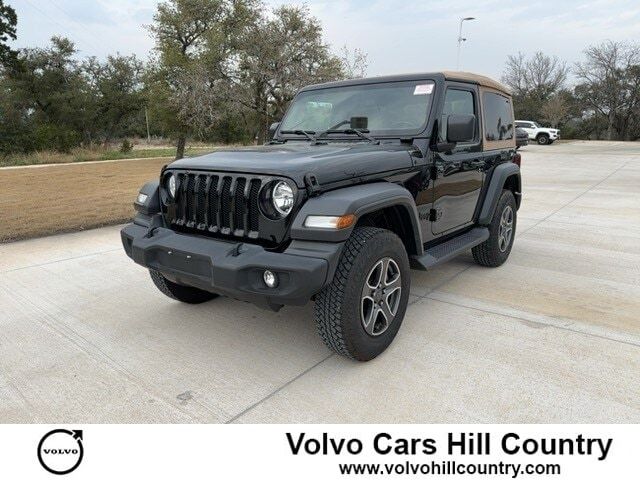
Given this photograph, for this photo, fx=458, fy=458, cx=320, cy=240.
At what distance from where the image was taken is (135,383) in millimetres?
2674

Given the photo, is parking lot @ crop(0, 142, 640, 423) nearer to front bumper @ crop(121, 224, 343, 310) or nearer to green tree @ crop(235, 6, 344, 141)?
front bumper @ crop(121, 224, 343, 310)

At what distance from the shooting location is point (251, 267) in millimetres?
2408

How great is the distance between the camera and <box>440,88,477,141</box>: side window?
3.54 metres

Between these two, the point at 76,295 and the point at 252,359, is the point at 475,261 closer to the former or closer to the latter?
the point at 252,359

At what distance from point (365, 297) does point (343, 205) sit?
1.99ft

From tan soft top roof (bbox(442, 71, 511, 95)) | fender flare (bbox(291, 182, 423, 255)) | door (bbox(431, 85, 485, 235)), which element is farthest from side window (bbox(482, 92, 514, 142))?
fender flare (bbox(291, 182, 423, 255))

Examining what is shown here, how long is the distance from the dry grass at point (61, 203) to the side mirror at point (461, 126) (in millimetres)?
5524

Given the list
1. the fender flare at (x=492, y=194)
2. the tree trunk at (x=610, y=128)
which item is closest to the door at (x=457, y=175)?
the fender flare at (x=492, y=194)

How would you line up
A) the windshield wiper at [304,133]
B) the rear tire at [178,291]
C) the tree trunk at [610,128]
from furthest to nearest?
the tree trunk at [610,128] → the windshield wiper at [304,133] → the rear tire at [178,291]

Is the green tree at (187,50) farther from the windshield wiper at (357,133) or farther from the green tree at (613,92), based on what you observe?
the green tree at (613,92)

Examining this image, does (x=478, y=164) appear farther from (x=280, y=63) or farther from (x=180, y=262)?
(x=280, y=63)

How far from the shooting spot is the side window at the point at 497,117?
170 inches

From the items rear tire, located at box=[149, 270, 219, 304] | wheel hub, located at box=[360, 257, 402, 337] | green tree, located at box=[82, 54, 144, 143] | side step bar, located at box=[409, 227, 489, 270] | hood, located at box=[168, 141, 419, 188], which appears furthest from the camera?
green tree, located at box=[82, 54, 144, 143]

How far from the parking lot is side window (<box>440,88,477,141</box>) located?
4.76ft
